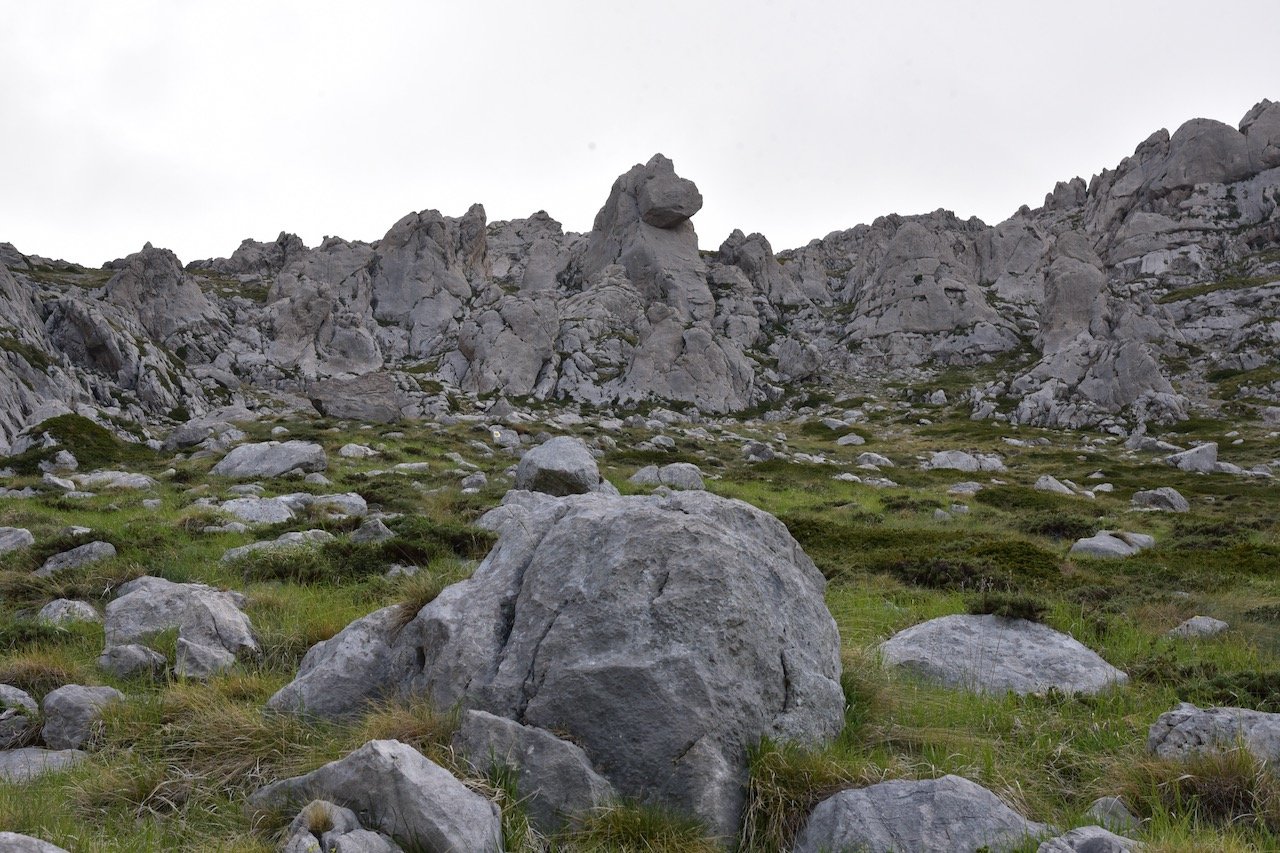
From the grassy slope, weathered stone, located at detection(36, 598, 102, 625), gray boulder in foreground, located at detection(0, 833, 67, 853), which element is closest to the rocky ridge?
the grassy slope

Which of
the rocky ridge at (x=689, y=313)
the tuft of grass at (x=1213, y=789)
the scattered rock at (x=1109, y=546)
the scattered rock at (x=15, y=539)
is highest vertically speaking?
the rocky ridge at (x=689, y=313)

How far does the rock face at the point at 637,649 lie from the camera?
449 cm

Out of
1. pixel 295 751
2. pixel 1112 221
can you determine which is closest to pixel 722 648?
pixel 295 751

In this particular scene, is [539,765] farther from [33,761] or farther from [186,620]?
[186,620]

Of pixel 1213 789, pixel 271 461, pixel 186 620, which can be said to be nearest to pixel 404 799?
pixel 1213 789

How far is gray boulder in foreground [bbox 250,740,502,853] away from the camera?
11.9 ft

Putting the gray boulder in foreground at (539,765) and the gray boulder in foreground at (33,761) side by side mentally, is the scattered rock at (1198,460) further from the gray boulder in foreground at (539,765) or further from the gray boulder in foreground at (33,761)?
the gray boulder in foreground at (33,761)

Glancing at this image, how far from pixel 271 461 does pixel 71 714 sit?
62.2 ft

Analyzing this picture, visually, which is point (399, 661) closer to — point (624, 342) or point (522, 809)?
point (522, 809)

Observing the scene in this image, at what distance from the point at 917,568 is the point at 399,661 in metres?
10.8

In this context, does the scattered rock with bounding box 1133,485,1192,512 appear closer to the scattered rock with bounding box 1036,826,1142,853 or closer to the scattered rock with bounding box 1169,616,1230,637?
the scattered rock with bounding box 1169,616,1230,637

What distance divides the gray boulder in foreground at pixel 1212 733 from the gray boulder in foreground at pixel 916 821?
158 cm

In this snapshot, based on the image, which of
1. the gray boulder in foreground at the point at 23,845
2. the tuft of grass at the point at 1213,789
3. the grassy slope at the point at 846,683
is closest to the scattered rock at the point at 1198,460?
the grassy slope at the point at 846,683

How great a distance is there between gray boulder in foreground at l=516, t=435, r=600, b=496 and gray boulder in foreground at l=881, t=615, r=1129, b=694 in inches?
448
